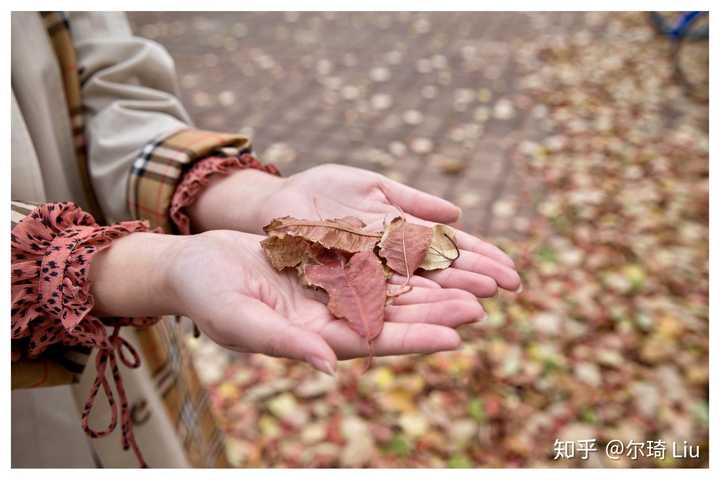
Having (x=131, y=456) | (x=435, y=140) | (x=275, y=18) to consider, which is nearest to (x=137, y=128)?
(x=131, y=456)

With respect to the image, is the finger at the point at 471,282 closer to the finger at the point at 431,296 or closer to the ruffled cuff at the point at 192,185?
the finger at the point at 431,296

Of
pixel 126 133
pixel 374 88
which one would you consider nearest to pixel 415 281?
pixel 126 133

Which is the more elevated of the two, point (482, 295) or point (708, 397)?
point (482, 295)

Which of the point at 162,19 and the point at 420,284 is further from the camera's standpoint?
the point at 162,19

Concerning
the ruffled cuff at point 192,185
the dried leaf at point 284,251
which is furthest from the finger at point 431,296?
the ruffled cuff at point 192,185
